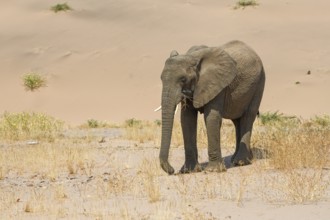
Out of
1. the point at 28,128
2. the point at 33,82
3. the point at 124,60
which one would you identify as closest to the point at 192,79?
the point at 28,128

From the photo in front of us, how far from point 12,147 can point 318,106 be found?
1414 centimetres

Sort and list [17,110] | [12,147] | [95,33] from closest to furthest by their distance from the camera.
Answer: [12,147], [17,110], [95,33]

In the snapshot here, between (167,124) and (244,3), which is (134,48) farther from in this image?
(167,124)

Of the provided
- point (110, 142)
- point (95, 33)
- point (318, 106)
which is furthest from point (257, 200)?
point (95, 33)

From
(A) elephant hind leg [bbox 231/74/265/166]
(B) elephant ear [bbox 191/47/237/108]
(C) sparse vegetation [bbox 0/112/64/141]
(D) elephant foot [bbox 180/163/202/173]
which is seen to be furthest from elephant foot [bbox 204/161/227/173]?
(C) sparse vegetation [bbox 0/112/64/141]

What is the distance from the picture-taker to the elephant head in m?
9.83

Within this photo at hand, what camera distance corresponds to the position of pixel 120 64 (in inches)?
1253

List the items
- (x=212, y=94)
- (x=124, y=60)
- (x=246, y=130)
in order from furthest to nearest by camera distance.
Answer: (x=124, y=60)
(x=246, y=130)
(x=212, y=94)

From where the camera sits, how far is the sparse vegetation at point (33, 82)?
30.0 m

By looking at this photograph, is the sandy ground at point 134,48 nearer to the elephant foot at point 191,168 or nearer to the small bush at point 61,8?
the small bush at point 61,8

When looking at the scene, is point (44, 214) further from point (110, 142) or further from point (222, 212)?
point (110, 142)

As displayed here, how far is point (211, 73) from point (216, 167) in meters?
1.45

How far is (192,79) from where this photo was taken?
10250 mm

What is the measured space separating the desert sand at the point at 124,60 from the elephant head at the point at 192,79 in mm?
817
